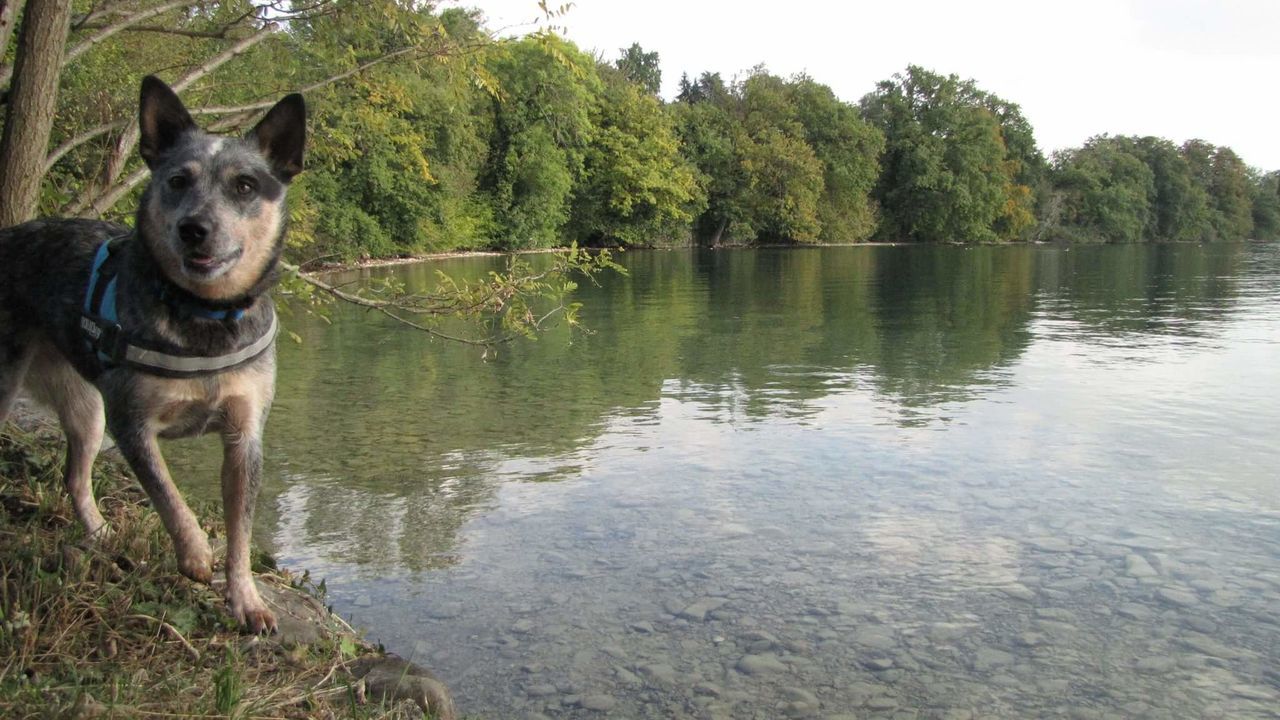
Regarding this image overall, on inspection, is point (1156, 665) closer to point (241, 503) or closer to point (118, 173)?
point (241, 503)

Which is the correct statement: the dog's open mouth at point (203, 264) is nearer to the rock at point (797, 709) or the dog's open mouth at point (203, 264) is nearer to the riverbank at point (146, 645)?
the riverbank at point (146, 645)

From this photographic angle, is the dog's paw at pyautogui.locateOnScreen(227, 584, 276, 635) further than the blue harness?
Yes

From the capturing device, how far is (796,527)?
23.8 ft

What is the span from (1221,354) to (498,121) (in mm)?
52957

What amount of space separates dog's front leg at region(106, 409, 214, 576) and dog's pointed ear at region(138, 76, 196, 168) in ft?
3.46

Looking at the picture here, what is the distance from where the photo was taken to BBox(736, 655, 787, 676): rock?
509 centimetres

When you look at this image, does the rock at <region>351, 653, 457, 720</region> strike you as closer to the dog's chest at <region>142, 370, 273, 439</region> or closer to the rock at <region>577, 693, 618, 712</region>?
the rock at <region>577, 693, 618, 712</region>

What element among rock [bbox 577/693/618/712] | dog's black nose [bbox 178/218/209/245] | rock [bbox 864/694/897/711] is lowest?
rock [bbox 864/694/897/711]

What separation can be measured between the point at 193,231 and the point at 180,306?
14.9 inches

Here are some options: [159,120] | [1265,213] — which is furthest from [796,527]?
[1265,213]

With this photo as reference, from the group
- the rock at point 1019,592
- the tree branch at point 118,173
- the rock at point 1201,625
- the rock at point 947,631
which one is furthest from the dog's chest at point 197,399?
the rock at point 1201,625

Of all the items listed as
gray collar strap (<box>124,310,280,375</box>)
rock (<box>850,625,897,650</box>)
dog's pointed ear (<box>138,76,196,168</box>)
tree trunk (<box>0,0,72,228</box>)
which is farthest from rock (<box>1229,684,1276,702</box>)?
tree trunk (<box>0,0,72,228</box>)

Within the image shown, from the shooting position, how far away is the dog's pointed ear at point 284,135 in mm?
3992

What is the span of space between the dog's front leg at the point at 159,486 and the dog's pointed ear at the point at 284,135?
3.83ft
